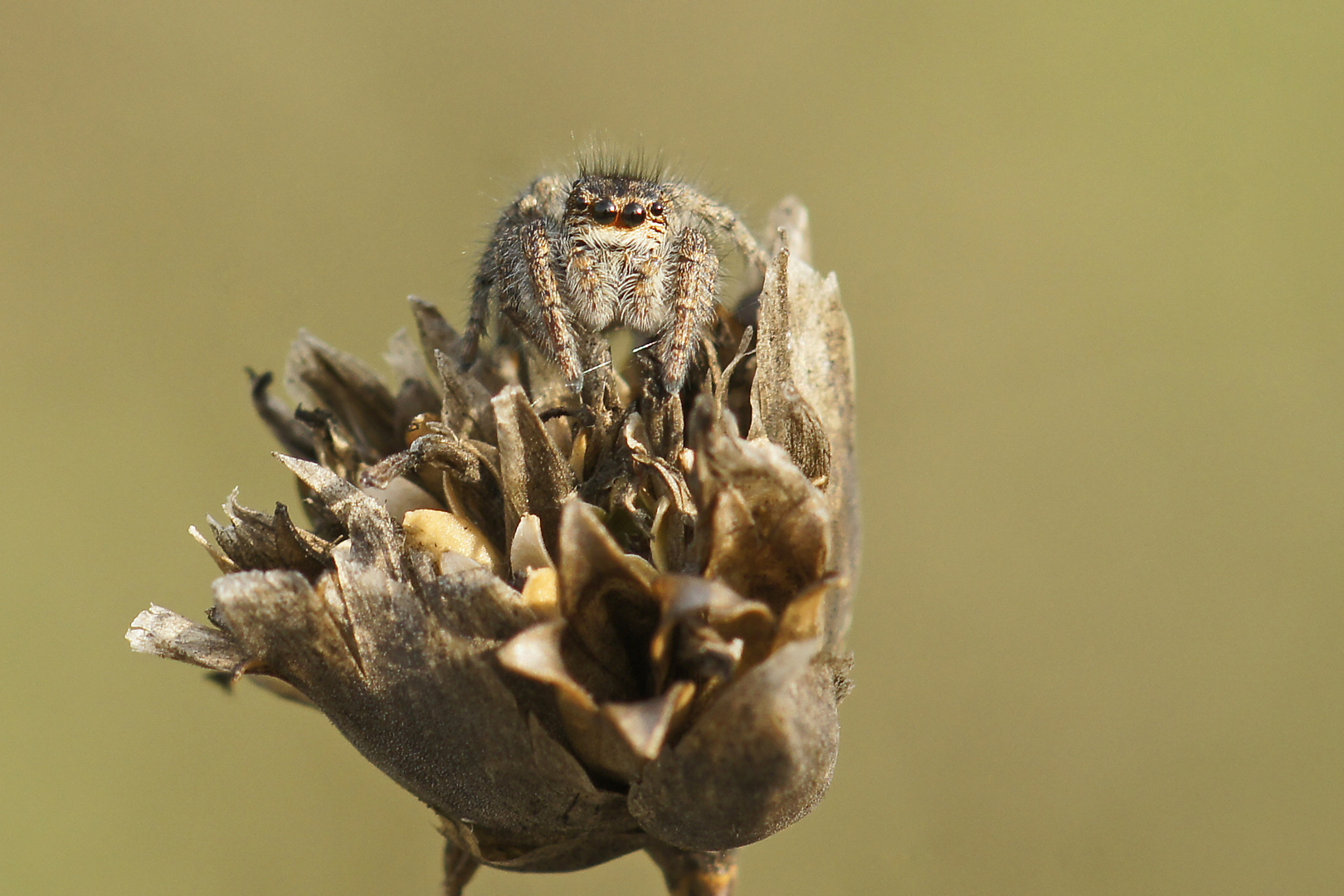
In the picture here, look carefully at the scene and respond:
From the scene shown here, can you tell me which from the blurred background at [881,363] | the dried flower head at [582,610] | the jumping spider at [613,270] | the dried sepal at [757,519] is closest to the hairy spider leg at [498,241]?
the jumping spider at [613,270]

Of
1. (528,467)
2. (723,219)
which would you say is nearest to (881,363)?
(723,219)

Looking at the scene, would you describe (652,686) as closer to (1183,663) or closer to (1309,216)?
(1183,663)

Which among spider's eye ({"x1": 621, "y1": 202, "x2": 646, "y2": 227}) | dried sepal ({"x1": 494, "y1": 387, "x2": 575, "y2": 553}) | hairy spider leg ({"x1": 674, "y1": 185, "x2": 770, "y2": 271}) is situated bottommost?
dried sepal ({"x1": 494, "y1": 387, "x2": 575, "y2": 553})

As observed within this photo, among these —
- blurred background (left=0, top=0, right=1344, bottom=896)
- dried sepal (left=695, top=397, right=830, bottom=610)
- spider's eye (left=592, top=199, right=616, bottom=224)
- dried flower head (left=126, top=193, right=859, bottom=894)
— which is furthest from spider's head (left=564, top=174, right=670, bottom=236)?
blurred background (left=0, top=0, right=1344, bottom=896)

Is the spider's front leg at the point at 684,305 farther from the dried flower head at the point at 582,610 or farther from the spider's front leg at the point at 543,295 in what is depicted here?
the spider's front leg at the point at 543,295

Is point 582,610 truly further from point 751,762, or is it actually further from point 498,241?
point 498,241

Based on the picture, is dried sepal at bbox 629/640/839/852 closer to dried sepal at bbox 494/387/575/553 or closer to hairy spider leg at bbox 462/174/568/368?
dried sepal at bbox 494/387/575/553

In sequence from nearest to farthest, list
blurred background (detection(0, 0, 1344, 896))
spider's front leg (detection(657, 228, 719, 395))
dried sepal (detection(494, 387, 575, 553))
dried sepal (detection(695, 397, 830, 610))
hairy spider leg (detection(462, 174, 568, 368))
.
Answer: dried sepal (detection(695, 397, 830, 610))
dried sepal (detection(494, 387, 575, 553))
spider's front leg (detection(657, 228, 719, 395))
hairy spider leg (detection(462, 174, 568, 368))
blurred background (detection(0, 0, 1344, 896))
